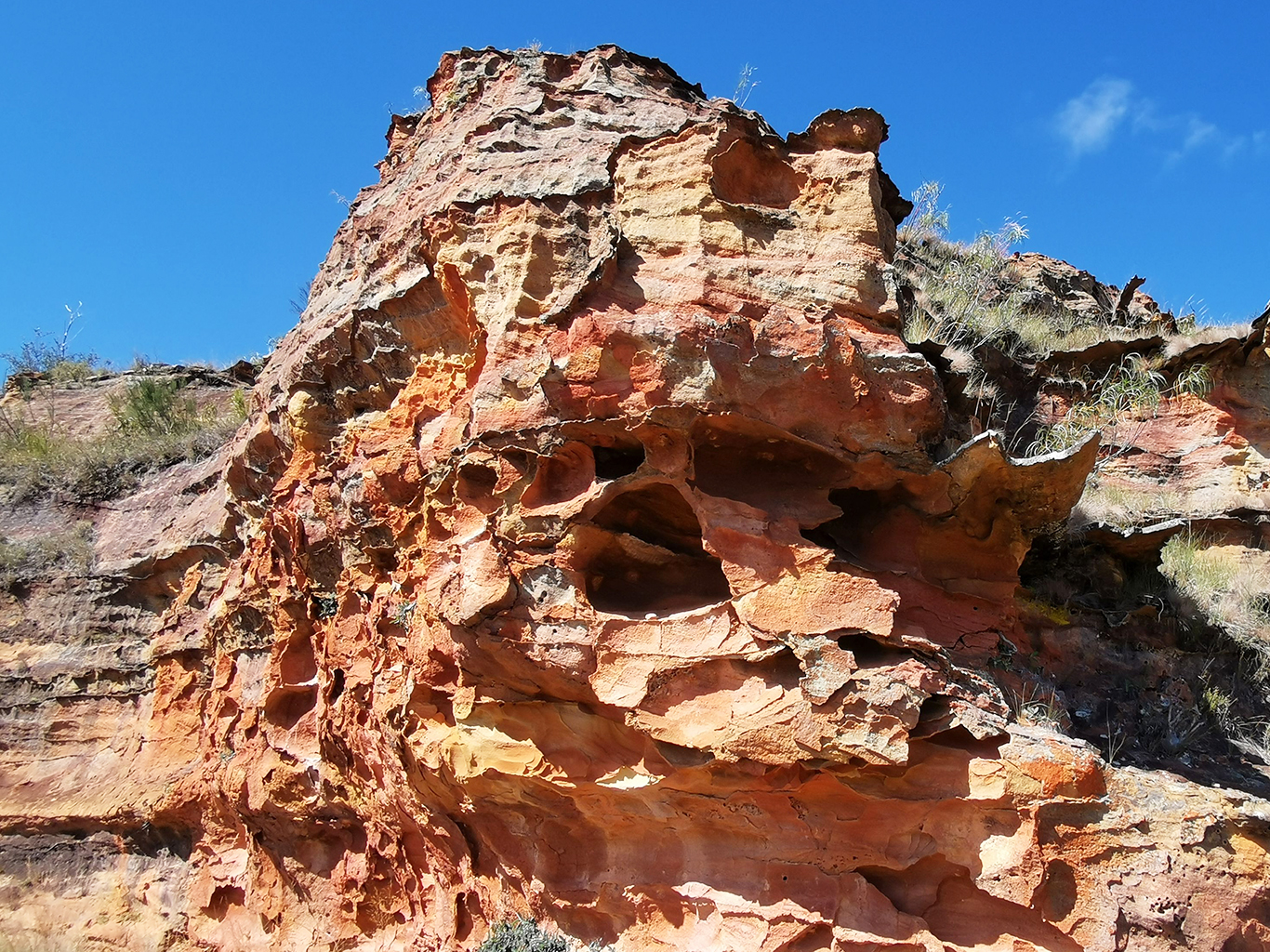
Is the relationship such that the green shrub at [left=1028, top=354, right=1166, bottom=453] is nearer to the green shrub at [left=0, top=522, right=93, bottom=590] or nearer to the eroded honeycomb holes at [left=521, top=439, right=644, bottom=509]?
the eroded honeycomb holes at [left=521, top=439, right=644, bottom=509]

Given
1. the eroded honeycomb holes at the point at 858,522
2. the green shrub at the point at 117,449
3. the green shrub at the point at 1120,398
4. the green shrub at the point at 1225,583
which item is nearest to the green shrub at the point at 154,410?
the green shrub at the point at 117,449

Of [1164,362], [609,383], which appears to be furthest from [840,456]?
[1164,362]

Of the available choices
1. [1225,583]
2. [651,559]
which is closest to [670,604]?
[651,559]

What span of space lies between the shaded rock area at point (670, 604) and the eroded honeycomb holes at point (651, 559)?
18 mm

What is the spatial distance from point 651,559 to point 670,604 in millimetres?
246

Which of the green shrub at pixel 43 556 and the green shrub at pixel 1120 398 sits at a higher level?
the green shrub at pixel 1120 398

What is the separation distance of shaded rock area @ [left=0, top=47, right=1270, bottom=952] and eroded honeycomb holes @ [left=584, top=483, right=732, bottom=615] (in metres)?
0.02

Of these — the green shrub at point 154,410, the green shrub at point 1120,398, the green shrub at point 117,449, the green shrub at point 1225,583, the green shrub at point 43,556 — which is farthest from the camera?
the green shrub at point 154,410

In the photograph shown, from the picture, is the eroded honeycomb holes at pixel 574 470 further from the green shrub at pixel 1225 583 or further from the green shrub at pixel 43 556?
the green shrub at pixel 43 556

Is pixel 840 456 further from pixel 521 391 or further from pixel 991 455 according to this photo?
pixel 521 391

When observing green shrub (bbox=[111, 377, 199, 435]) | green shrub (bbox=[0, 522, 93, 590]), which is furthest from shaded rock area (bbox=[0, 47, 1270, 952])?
green shrub (bbox=[111, 377, 199, 435])

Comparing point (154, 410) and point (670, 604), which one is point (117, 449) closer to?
point (154, 410)

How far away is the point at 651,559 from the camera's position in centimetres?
419

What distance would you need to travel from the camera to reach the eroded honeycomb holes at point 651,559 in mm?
4102
